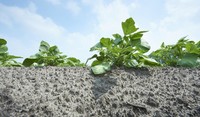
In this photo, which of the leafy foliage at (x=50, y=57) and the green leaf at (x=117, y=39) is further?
the leafy foliage at (x=50, y=57)

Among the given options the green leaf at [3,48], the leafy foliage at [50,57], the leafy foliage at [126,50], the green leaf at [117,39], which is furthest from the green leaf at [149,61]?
the green leaf at [3,48]

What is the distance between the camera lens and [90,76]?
2084mm

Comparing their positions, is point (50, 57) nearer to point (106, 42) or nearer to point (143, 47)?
point (106, 42)

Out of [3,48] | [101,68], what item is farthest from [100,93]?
[3,48]

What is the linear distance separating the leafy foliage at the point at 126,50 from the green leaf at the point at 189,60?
10.7 inches

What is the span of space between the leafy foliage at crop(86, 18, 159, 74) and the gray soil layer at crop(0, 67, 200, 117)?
0.14 metres

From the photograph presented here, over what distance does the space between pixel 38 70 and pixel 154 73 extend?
0.92m

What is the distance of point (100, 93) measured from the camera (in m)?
1.86

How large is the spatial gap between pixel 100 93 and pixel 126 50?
1.72 feet

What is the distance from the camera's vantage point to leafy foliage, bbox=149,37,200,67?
2438 millimetres

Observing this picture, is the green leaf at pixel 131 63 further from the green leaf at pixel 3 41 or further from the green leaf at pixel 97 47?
the green leaf at pixel 3 41

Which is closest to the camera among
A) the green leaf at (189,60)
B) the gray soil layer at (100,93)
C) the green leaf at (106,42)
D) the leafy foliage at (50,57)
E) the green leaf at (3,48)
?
the gray soil layer at (100,93)

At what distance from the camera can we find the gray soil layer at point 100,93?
171 centimetres

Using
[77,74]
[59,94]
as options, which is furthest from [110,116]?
[77,74]
